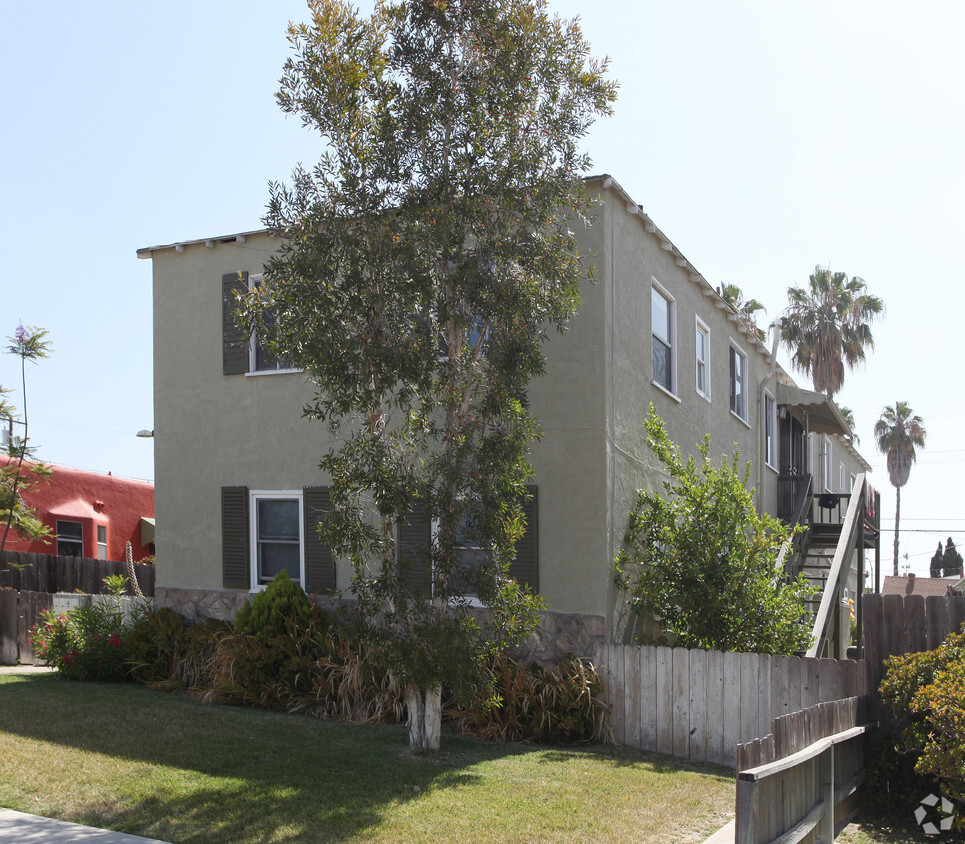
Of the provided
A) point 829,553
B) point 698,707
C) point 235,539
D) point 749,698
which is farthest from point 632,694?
point 829,553

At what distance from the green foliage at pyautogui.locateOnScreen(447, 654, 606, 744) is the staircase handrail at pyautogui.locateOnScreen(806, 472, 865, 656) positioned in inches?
103

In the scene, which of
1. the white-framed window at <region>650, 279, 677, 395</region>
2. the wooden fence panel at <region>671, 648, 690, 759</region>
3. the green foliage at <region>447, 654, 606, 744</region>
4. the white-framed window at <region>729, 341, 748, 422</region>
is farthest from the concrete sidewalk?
the white-framed window at <region>729, 341, 748, 422</region>

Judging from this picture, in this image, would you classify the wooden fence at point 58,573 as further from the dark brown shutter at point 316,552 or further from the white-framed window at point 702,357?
the white-framed window at point 702,357

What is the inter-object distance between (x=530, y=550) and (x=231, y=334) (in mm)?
5759

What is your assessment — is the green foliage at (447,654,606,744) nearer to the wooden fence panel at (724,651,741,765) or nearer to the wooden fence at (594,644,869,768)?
the wooden fence at (594,644,869,768)

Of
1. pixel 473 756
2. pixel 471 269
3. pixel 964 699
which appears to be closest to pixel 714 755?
pixel 473 756

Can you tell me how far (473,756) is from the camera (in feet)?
30.4

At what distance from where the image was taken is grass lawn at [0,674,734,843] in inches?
267

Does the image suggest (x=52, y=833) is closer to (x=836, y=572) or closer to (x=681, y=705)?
(x=681, y=705)

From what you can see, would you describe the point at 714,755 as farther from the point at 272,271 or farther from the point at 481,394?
the point at 272,271

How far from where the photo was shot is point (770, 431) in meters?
20.5

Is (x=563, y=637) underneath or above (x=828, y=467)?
underneath

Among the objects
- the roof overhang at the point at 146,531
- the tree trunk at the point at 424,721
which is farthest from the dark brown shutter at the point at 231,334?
the roof overhang at the point at 146,531

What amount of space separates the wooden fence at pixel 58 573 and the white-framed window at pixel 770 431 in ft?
43.8
